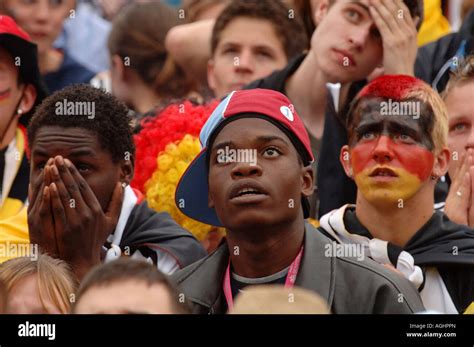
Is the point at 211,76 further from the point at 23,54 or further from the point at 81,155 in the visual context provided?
the point at 81,155

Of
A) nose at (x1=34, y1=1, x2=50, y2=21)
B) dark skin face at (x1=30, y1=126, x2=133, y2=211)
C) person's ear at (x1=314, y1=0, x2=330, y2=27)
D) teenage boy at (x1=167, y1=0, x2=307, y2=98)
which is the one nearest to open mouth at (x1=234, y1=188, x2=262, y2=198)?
dark skin face at (x1=30, y1=126, x2=133, y2=211)

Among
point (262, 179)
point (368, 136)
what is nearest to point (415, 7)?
point (368, 136)

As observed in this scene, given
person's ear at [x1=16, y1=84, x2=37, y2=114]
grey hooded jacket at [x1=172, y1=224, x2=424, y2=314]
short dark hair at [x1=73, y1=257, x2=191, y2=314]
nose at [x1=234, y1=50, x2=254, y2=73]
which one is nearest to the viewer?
short dark hair at [x1=73, y1=257, x2=191, y2=314]

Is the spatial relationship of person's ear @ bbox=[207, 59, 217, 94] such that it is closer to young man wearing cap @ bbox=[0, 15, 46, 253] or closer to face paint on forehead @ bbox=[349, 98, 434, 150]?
young man wearing cap @ bbox=[0, 15, 46, 253]

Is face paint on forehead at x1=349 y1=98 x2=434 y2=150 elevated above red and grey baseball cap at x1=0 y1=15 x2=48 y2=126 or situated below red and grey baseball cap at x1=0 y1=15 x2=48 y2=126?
below

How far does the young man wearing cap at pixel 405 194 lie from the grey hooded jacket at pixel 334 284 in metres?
0.34

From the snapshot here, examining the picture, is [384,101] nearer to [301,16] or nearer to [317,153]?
[317,153]

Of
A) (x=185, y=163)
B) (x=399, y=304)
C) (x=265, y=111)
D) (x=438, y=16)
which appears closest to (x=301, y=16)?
(x=438, y=16)

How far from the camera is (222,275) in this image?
15.4 feet

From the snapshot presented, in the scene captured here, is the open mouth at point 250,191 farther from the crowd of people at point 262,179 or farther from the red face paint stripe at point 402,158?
the red face paint stripe at point 402,158

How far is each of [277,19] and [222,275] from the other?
2209 mm

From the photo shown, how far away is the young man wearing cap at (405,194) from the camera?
493 centimetres

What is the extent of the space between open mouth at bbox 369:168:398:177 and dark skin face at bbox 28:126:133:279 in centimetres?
94

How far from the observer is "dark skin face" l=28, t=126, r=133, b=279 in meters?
4.92
